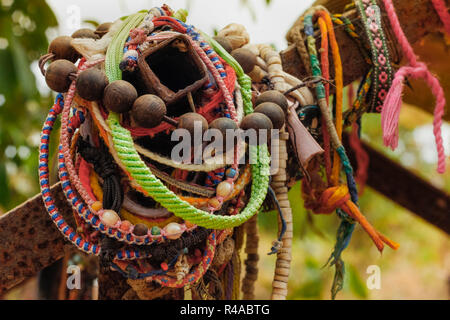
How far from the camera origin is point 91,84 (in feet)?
1.43

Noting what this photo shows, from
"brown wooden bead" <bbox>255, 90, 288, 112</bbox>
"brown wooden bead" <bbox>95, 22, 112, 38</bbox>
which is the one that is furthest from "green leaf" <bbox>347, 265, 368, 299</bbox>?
"brown wooden bead" <bbox>95, 22, 112, 38</bbox>

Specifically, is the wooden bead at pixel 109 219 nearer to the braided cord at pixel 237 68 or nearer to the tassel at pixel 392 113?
the braided cord at pixel 237 68

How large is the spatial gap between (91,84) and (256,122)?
0.18m

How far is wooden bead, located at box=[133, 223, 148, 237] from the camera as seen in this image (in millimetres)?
462

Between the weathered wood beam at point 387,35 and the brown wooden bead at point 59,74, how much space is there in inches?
13.0

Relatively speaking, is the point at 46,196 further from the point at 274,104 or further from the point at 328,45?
the point at 328,45

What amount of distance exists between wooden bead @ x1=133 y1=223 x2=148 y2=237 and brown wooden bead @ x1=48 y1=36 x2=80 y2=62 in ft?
0.74

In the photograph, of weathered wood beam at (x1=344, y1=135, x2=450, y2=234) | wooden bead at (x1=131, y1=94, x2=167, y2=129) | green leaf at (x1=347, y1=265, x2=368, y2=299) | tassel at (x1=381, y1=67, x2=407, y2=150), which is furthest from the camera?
green leaf at (x1=347, y1=265, x2=368, y2=299)

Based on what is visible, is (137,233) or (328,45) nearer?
(137,233)

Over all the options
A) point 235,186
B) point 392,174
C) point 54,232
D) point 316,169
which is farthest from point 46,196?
point 392,174

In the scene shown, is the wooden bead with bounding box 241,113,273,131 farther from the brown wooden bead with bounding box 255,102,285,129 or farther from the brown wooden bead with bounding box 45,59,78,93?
the brown wooden bead with bounding box 45,59,78,93

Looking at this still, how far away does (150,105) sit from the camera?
1.40 ft

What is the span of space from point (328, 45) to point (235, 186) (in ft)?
0.97

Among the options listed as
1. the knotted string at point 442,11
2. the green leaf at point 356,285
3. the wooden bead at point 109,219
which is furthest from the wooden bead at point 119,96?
the green leaf at point 356,285
